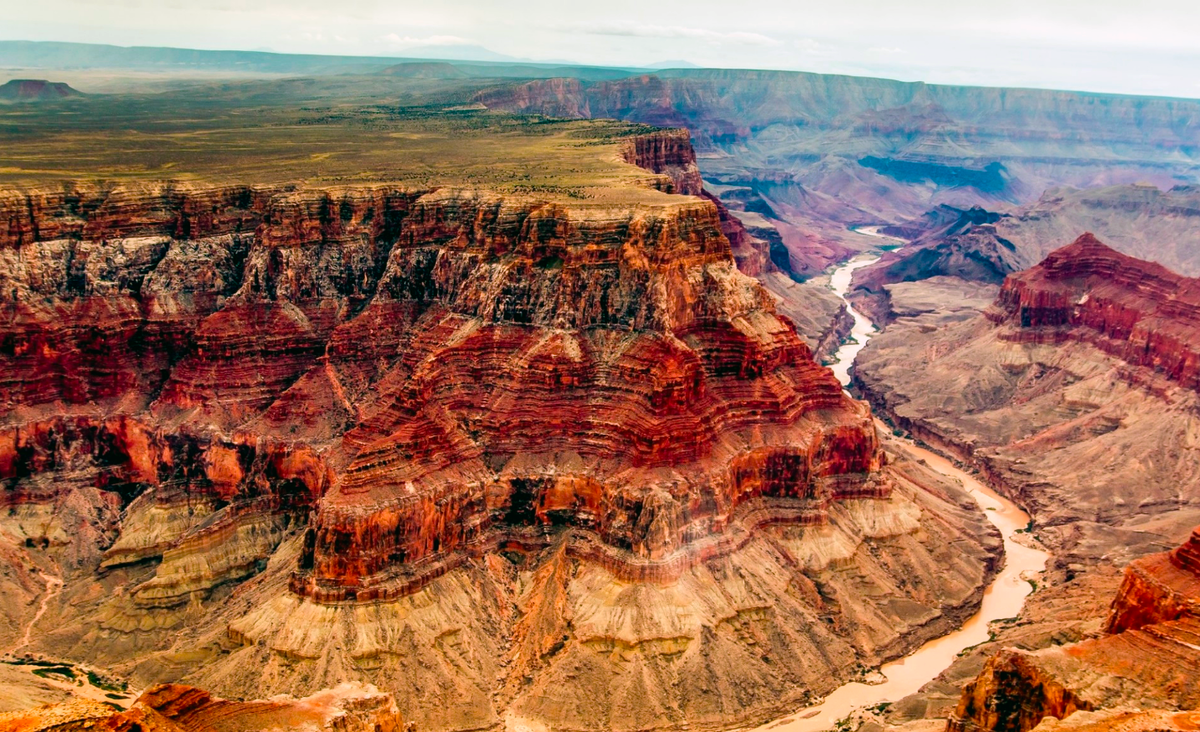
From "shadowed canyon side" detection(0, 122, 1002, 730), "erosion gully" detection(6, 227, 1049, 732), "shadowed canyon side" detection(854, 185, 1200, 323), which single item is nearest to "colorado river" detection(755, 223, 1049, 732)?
"erosion gully" detection(6, 227, 1049, 732)

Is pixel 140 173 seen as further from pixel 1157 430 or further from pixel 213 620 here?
pixel 1157 430

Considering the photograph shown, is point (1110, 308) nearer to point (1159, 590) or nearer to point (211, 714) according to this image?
point (1159, 590)

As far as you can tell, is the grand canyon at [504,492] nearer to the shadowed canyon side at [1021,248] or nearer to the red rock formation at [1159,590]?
the red rock formation at [1159,590]

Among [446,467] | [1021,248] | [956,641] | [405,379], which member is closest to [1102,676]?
[956,641]

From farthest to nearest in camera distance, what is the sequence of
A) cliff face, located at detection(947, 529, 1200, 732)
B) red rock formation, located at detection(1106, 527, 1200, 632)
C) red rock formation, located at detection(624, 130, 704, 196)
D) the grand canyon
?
1. red rock formation, located at detection(624, 130, 704, 196)
2. the grand canyon
3. red rock formation, located at detection(1106, 527, 1200, 632)
4. cliff face, located at detection(947, 529, 1200, 732)

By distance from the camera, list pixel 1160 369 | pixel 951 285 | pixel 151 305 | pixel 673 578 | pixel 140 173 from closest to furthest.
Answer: pixel 673 578, pixel 151 305, pixel 140 173, pixel 1160 369, pixel 951 285

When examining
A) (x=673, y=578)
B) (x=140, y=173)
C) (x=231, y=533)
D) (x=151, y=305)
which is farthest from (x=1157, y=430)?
(x=140, y=173)

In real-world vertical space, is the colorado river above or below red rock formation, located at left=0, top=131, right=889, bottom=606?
below

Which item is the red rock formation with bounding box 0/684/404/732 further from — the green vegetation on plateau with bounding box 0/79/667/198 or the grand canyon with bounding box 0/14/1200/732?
the green vegetation on plateau with bounding box 0/79/667/198
